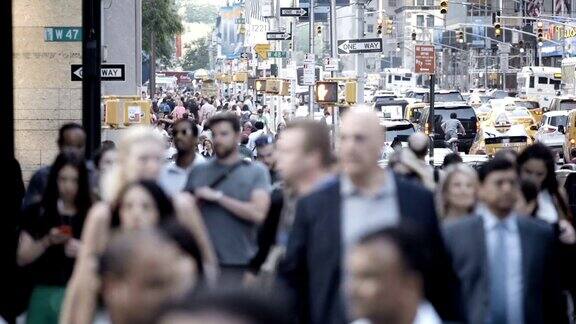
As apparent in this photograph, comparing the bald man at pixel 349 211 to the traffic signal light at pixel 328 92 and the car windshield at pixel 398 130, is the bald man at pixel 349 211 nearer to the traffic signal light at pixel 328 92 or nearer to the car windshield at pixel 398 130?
the traffic signal light at pixel 328 92

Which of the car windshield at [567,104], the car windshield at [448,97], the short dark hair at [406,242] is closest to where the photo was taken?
the short dark hair at [406,242]

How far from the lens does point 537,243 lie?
837 centimetres

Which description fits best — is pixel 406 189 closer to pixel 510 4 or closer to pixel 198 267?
pixel 198 267

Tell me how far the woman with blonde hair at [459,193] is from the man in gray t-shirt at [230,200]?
1.17 meters

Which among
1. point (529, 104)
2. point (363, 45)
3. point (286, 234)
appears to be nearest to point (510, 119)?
point (529, 104)

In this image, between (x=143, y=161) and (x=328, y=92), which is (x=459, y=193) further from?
(x=328, y=92)

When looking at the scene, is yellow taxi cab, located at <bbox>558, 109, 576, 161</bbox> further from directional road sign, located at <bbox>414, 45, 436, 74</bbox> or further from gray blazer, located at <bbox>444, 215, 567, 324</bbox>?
gray blazer, located at <bbox>444, 215, 567, 324</bbox>

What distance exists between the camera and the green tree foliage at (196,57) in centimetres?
18875

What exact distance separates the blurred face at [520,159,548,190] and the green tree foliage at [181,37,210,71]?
583 ft

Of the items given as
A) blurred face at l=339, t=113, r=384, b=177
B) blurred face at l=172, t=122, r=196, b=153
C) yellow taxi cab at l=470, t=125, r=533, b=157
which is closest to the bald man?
blurred face at l=339, t=113, r=384, b=177

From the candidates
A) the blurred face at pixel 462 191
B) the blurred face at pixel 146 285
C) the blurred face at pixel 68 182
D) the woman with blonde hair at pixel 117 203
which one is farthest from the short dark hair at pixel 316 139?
the blurred face at pixel 146 285

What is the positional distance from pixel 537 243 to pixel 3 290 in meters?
4.13

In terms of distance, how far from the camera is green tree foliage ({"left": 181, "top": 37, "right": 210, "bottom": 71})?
7431 inches

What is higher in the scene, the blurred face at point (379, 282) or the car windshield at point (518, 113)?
the car windshield at point (518, 113)
